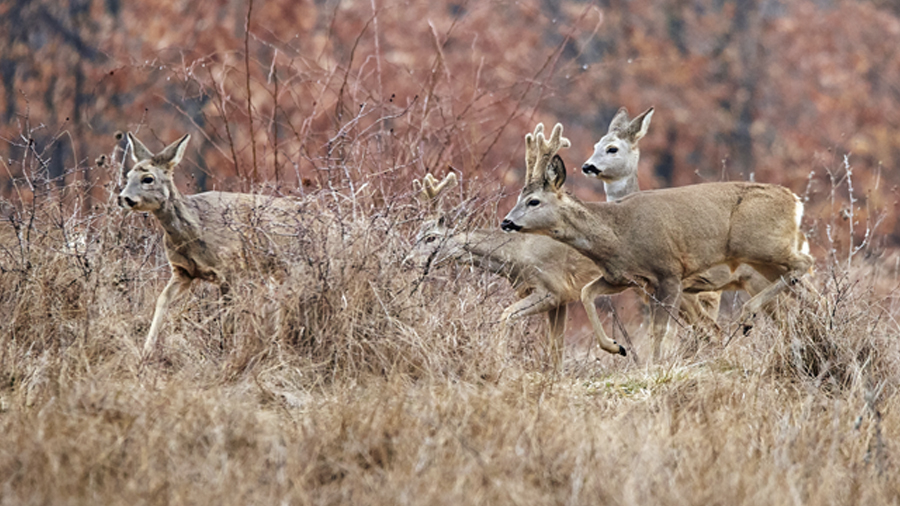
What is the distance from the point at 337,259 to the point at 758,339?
2770 mm

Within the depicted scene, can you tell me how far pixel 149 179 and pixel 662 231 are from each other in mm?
3598

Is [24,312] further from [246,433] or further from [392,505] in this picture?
[392,505]

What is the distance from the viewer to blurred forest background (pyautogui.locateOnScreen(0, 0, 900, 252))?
17469mm

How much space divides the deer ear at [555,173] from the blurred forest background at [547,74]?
491 cm

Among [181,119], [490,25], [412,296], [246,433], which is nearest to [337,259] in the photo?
[412,296]

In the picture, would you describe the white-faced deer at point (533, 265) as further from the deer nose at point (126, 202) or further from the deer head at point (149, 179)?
the deer nose at point (126, 202)

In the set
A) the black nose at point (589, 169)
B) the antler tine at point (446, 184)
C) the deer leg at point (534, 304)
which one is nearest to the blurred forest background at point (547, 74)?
the black nose at point (589, 169)

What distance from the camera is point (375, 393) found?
621 cm

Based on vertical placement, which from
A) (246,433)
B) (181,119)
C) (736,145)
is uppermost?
(246,433)

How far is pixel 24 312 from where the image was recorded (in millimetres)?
7387

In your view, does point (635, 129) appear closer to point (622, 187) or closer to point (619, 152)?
point (619, 152)

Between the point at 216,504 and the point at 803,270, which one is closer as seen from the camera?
the point at 216,504

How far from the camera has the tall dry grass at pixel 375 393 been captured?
5.07 metres

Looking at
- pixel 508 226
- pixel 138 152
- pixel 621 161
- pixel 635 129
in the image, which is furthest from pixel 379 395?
pixel 635 129
